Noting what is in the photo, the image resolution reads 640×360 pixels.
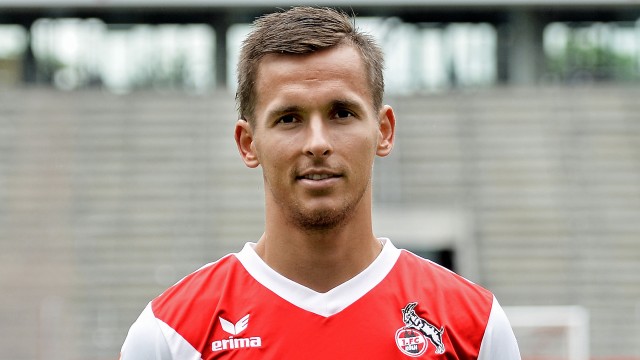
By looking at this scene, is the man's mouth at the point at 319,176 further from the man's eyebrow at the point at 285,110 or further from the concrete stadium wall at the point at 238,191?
the concrete stadium wall at the point at 238,191

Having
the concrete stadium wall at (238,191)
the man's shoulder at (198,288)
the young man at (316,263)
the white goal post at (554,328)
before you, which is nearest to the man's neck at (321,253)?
the young man at (316,263)

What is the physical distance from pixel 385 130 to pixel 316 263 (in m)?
0.35

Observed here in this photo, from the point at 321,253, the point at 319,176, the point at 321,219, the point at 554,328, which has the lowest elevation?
the point at 554,328

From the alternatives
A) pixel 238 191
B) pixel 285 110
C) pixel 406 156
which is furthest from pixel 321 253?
pixel 406 156

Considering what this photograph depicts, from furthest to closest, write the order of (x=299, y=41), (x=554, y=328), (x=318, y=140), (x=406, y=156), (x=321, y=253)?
(x=406, y=156) < (x=554, y=328) < (x=321, y=253) < (x=299, y=41) < (x=318, y=140)

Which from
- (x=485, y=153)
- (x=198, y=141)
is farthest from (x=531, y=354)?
(x=198, y=141)

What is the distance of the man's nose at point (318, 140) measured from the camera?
2.20 m

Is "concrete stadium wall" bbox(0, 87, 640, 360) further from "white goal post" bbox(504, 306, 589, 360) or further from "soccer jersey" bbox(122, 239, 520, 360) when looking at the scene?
"soccer jersey" bbox(122, 239, 520, 360)

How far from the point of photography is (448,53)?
17891 millimetres

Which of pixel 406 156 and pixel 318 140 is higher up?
pixel 318 140

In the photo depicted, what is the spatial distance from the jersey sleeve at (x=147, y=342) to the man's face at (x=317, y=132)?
1.36 feet

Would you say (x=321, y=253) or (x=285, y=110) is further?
(x=321, y=253)

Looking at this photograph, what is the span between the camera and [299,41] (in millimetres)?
2305

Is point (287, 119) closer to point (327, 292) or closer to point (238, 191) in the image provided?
point (327, 292)
